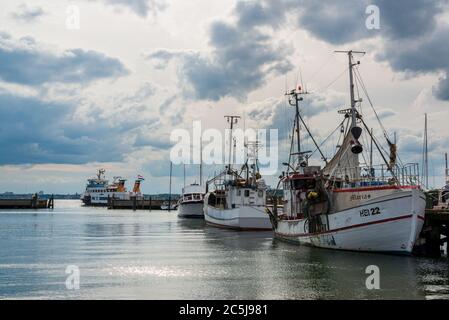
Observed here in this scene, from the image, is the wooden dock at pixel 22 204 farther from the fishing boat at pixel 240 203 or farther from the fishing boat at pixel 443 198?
the fishing boat at pixel 443 198

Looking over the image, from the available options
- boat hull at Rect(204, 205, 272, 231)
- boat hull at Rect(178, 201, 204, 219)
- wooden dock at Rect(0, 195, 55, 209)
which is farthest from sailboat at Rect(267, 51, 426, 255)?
wooden dock at Rect(0, 195, 55, 209)

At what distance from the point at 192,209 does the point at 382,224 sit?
73133 mm

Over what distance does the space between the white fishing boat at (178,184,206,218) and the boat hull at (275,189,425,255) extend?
67210 millimetres

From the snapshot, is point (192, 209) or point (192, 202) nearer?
point (192, 202)

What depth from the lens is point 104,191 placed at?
186m

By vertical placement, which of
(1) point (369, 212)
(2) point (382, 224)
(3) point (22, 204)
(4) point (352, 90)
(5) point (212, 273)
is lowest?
(5) point (212, 273)

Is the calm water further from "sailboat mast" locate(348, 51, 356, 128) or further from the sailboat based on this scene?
"sailboat mast" locate(348, 51, 356, 128)

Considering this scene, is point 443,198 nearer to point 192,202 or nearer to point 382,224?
→ point 382,224

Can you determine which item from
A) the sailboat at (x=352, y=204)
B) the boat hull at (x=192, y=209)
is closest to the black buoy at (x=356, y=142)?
the sailboat at (x=352, y=204)

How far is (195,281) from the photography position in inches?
979

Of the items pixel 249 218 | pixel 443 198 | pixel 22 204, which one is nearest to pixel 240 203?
pixel 249 218

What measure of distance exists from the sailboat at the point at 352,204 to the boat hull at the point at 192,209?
5743 centimetres

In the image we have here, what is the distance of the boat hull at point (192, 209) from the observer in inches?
4006
